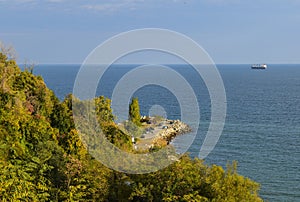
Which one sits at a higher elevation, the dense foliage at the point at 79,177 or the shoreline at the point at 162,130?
the shoreline at the point at 162,130

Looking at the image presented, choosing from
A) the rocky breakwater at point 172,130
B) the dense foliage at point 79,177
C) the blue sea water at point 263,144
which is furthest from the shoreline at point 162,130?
the dense foliage at point 79,177

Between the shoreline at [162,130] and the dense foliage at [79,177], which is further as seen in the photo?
the shoreline at [162,130]

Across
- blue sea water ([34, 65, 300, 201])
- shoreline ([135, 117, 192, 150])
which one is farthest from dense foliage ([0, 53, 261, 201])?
shoreline ([135, 117, 192, 150])

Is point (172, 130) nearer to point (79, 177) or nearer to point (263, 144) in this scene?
point (263, 144)

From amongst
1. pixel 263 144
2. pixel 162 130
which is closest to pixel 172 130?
pixel 162 130

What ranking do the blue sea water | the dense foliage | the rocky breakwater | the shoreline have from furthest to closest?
the rocky breakwater, the shoreline, the blue sea water, the dense foliage

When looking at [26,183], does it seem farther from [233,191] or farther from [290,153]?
[290,153]

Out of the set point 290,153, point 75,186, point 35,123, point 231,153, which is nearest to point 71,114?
point 35,123

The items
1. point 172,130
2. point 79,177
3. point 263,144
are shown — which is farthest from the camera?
point 172,130

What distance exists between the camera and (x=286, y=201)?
28.0 metres

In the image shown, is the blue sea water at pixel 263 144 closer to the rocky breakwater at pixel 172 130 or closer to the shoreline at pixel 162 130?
the rocky breakwater at pixel 172 130

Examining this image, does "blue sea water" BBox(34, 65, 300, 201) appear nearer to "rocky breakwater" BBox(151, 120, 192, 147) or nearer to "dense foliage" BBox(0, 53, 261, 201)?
"rocky breakwater" BBox(151, 120, 192, 147)

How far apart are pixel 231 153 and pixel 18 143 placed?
2373 cm

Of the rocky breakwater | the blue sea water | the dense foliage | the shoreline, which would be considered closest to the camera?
the dense foliage
